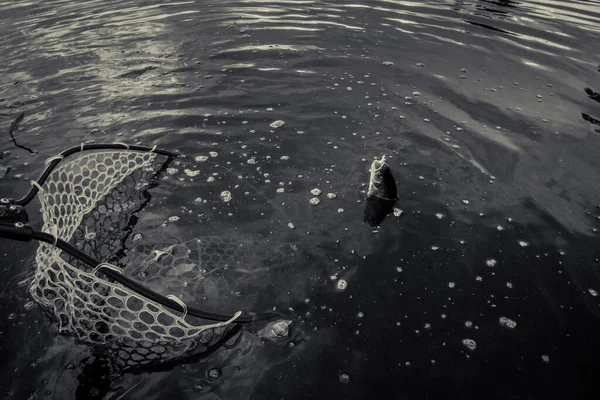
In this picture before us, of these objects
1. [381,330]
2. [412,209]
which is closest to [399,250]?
[412,209]

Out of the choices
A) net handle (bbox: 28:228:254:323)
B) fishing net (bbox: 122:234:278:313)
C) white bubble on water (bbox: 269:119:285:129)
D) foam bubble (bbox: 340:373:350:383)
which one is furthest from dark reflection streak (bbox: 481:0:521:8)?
net handle (bbox: 28:228:254:323)

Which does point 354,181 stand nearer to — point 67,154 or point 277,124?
point 277,124

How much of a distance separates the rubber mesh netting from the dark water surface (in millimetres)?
211

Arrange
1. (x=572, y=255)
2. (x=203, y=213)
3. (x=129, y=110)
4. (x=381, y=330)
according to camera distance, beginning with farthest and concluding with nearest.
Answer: (x=129, y=110), (x=203, y=213), (x=572, y=255), (x=381, y=330)

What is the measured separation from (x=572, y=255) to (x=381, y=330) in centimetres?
276

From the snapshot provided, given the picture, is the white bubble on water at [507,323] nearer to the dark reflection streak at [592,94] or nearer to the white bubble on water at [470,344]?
the white bubble on water at [470,344]

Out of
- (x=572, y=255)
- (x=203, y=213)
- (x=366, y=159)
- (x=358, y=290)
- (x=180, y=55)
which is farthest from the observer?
(x=180, y=55)

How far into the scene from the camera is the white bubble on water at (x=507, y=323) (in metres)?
4.46

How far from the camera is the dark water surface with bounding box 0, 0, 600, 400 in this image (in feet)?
13.3

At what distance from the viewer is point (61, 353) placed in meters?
4.07

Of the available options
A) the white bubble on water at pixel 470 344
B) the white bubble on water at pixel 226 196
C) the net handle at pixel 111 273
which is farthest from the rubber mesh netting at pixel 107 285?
the white bubble on water at pixel 470 344

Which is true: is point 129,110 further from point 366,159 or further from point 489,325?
point 489,325

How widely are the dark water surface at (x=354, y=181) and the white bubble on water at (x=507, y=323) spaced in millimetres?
68

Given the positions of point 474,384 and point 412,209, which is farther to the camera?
point 412,209
